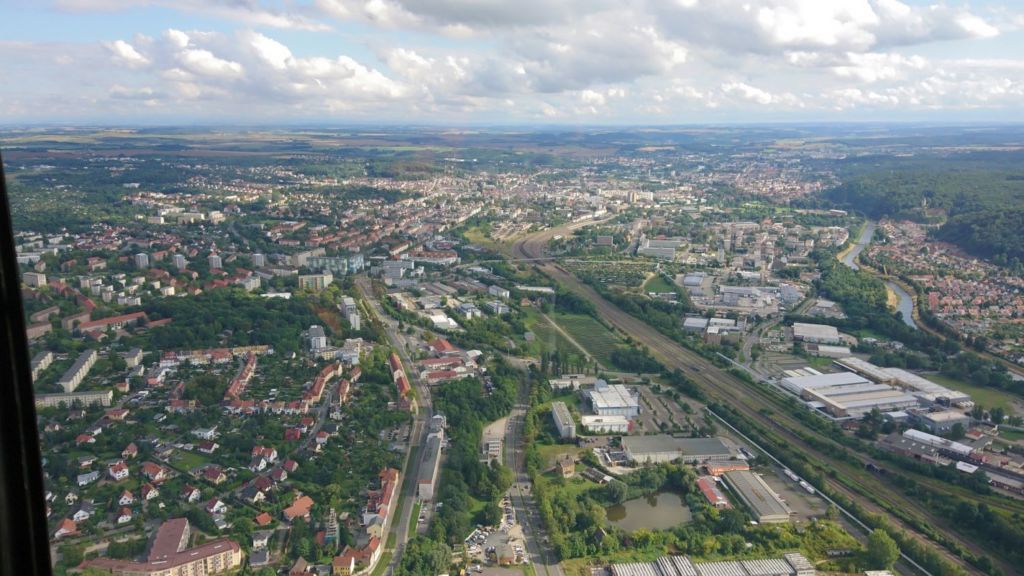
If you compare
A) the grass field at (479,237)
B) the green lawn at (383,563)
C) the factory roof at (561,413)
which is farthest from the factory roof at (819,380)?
the grass field at (479,237)

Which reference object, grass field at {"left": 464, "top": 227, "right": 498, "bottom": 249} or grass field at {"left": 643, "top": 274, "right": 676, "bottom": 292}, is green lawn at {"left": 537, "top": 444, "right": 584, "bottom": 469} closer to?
grass field at {"left": 643, "top": 274, "right": 676, "bottom": 292}

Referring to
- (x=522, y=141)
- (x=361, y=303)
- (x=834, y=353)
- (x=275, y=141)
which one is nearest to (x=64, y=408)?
(x=361, y=303)

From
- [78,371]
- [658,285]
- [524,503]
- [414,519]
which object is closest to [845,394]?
[524,503]

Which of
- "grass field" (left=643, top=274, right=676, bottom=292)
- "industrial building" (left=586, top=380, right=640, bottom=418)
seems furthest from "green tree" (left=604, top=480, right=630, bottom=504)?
"grass field" (left=643, top=274, right=676, bottom=292)

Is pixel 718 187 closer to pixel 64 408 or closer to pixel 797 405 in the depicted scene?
pixel 797 405

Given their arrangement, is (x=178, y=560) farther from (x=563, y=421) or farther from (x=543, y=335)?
(x=543, y=335)
